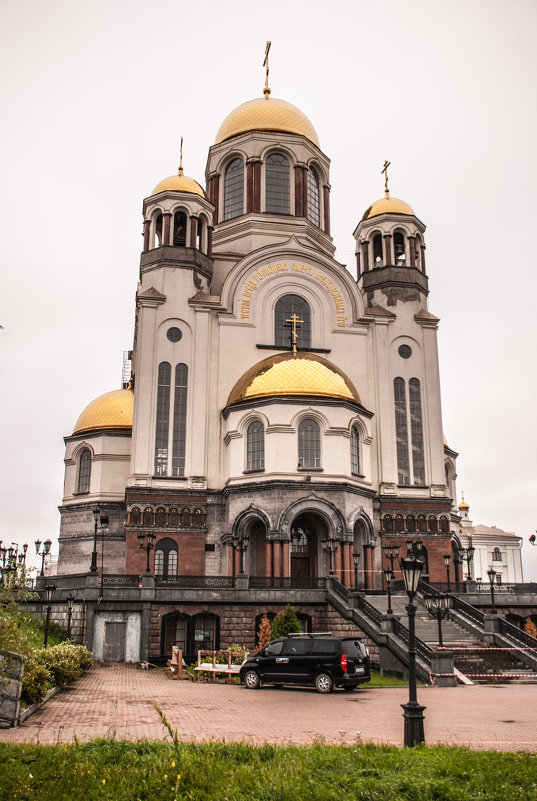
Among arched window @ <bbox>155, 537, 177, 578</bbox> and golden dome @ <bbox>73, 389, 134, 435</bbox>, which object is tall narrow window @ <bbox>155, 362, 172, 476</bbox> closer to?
arched window @ <bbox>155, 537, 177, 578</bbox>

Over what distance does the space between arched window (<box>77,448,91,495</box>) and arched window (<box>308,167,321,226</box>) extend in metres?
20.4

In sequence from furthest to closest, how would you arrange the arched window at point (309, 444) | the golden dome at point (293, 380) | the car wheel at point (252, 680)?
the golden dome at point (293, 380) → the arched window at point (309, 444) → the car wheel at point (252, 680)

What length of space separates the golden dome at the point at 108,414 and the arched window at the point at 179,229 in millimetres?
9585

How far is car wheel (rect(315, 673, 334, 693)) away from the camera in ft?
71.5

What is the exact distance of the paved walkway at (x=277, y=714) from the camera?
1402 centimetres

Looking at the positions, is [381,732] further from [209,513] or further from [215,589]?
[209,513]

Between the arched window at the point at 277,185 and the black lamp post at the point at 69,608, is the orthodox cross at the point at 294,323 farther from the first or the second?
the black lamp post at the point at 69,608

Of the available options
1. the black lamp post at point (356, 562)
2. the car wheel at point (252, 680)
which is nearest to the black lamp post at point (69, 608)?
the car wheel at point (252, 680)

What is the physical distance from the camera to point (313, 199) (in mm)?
51000

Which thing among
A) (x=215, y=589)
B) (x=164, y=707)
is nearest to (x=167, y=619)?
(x=215, y=589)

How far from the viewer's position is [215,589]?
1251 inches

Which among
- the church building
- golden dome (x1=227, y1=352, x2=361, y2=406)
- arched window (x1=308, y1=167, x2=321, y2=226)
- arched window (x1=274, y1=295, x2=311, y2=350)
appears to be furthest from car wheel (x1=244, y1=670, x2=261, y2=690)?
arched window (x1=308, y1=167, x2=321, y2=226)

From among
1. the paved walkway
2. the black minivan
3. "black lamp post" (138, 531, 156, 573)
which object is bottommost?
the paved walkway

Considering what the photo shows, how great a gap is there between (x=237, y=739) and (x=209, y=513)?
26.3 metres
